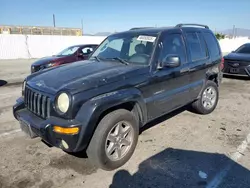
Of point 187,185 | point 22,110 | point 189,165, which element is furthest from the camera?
point 22,110

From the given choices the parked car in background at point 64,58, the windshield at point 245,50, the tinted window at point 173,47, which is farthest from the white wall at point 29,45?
the tinted window at point 173,47

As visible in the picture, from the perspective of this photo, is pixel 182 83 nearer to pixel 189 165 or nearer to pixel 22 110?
pixel 189 165

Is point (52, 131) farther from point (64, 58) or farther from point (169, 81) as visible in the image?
point (64, 58)

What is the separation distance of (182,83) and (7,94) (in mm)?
5833

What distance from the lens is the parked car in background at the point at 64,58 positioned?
29.6 feet

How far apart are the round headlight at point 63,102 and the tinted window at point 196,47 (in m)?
2.79

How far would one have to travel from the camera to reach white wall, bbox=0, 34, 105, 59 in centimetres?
1959

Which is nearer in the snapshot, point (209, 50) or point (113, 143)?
point (113, 143)

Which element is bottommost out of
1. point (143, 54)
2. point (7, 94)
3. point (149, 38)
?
point (7, 94)

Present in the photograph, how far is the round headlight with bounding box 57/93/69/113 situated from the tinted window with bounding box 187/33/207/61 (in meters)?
2.79

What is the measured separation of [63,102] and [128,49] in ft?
5.84

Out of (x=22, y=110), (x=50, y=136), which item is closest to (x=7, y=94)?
(x=22, y=110)

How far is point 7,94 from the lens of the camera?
7.27 metres

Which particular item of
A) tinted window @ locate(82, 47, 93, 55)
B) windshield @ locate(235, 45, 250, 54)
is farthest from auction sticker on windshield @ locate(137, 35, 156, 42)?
windshield @ locate(235, 45, 250, 54)
